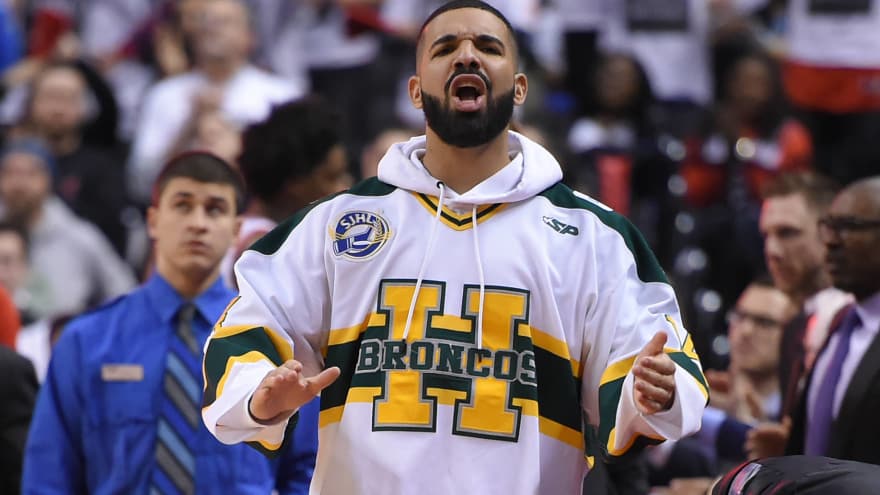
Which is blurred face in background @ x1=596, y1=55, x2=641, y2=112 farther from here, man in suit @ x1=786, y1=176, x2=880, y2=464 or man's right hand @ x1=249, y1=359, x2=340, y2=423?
man's right hand @ x1=249, y1=359, x2=340, y2=423

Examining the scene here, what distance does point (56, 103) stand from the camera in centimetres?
1098

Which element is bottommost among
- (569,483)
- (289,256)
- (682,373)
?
A: (569,483)

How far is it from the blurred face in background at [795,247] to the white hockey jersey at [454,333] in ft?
9.72

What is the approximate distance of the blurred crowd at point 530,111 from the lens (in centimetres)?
981

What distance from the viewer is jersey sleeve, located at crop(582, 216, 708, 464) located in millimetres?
4207

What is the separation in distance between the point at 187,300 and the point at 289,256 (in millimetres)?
1379

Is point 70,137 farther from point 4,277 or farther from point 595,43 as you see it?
point 595,43

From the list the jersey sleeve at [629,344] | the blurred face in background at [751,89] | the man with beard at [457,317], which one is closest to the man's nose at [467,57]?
the man with beard at [457,317]

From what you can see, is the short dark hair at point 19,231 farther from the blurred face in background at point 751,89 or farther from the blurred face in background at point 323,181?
the blurred face in background at point 751,89

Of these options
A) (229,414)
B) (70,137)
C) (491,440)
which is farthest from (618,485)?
(70,137)

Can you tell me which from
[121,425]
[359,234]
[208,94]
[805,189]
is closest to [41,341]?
[121,425]

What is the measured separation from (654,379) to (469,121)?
3.15ft

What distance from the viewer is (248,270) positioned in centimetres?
466

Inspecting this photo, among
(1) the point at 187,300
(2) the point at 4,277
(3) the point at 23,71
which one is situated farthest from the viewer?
(3) the point at 23,71
